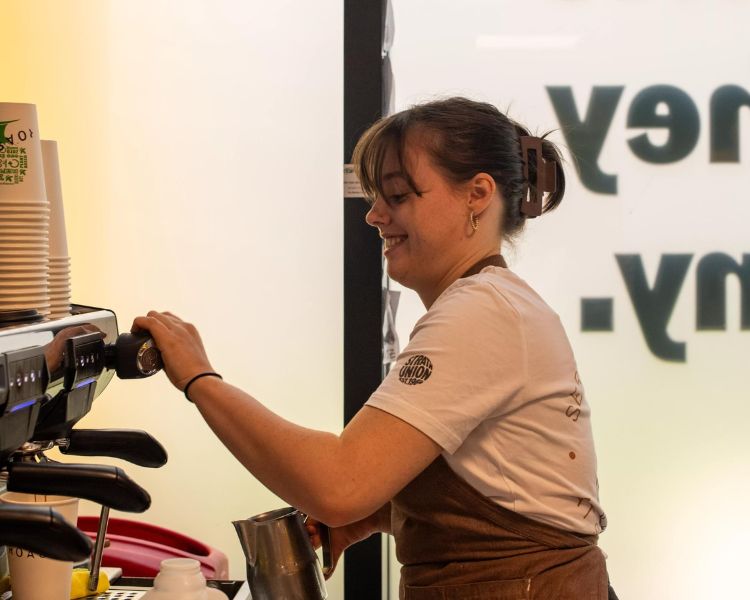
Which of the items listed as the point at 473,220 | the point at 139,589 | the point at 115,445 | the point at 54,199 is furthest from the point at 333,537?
the point at 54,199

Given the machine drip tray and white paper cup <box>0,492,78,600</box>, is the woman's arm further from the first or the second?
the machine drip tray

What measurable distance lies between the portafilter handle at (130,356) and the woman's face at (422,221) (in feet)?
1.29

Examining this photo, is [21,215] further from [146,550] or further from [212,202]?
[212,202]

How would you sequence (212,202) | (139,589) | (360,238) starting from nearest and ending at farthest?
(139,589) < (360,238) < (212,202)

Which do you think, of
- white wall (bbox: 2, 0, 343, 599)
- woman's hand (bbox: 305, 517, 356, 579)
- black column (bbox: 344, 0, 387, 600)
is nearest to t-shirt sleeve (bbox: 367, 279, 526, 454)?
woman's hand (bbox: 305, 517, 356, 579)

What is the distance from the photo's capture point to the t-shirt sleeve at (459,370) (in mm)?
1154

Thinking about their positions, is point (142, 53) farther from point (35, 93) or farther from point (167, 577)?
point (167, 577)

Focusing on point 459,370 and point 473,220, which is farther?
point 473,220

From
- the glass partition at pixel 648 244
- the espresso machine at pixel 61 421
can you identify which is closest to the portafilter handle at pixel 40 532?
the espresso machine at pixel 61 421

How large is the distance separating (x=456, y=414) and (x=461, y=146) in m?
0.41

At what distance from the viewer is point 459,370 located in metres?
1.18

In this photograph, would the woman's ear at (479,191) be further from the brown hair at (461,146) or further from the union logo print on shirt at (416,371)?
the union logo print on shirt at (416,371)

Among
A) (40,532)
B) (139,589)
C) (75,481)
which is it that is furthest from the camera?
(139,589)

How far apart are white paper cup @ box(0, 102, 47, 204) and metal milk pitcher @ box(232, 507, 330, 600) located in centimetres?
53
